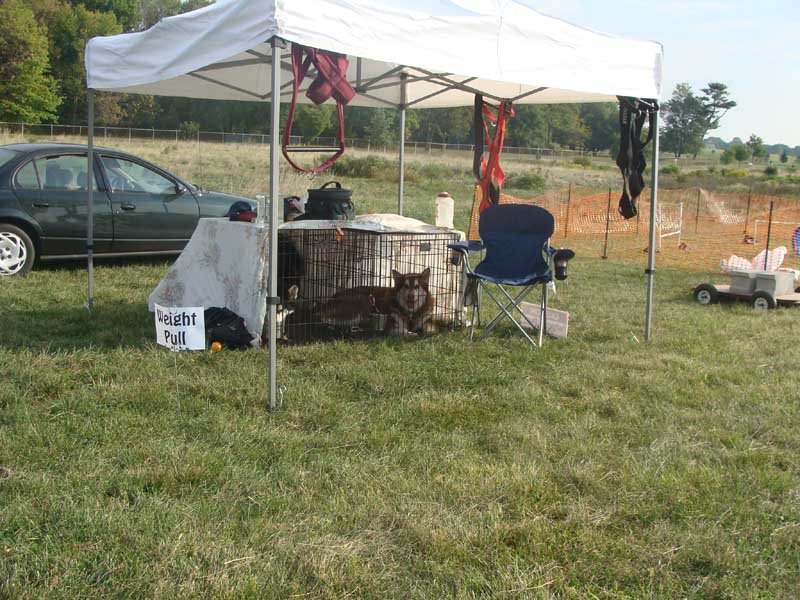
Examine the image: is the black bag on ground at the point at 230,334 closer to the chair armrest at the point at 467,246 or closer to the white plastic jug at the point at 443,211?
the chair armrest at the point at 467,246

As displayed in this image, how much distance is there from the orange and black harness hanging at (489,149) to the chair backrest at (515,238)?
0.55 metres

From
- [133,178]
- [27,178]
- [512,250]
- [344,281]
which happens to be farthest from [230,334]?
[133,178]

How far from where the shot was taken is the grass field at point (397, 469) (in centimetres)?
268

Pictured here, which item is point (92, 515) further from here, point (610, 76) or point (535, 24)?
point (610, 76)

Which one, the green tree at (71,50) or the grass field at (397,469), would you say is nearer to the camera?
the grass field at (397,469)

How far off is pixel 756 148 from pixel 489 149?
271 feet

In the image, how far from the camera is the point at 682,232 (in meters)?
17.5

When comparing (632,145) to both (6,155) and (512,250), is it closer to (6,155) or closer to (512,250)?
(512,250)

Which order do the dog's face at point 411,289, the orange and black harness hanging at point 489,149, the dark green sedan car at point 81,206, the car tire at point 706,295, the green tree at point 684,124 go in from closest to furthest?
the dog's face at point 411,289 < the orange and black harness hanging at point 489,149 < the dark green sedan car at point 81,206 < the car tire at point 706,295 < the green tree at point 684,124

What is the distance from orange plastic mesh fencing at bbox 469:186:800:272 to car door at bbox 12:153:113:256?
5.78m

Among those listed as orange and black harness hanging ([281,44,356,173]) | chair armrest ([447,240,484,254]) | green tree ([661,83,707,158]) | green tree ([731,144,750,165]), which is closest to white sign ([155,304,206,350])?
orange and black harness hanging ([281,44,356,173])

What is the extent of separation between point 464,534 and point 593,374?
2584 millimetres

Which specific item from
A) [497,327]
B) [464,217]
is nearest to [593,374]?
[497,327]

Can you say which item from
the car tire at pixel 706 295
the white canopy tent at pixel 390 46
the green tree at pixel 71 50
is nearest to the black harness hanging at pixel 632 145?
the white canopy tent at pixel 390 46
